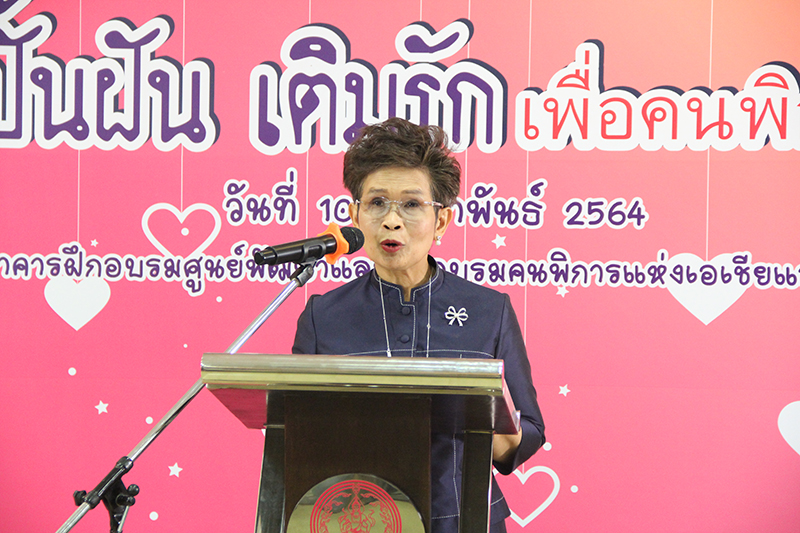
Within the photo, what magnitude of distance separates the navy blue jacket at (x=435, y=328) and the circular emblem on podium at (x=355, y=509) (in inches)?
20.6

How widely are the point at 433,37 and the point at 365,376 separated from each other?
2.11 m

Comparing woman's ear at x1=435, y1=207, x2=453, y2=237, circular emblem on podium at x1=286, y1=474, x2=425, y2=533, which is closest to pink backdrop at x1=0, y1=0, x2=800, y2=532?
woman's ear at x1=435, y1=207, x2=453, y2=237

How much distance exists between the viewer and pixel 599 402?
2732 millimetres

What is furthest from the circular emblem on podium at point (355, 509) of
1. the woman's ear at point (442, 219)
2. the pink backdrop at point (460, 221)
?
the pink backdrop at point (460, 221)

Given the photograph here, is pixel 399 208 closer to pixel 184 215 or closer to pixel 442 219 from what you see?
pixel 442 219

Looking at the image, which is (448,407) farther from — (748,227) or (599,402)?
(748,227)

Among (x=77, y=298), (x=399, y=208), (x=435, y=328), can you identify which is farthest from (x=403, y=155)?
(x=77, y=298)

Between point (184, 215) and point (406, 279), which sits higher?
point (184, 215)

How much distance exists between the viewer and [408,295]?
1756mm

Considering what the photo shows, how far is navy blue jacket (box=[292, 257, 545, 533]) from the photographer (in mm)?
1639

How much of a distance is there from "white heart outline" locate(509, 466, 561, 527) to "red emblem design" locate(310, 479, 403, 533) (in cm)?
180

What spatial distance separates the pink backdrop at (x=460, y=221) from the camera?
271 cm

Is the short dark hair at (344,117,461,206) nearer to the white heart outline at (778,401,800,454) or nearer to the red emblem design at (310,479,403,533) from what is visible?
the red emblem design at (310,479,403,533)

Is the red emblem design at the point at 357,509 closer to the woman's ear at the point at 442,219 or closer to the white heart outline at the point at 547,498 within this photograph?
the woman's ear at the point at 442,219
